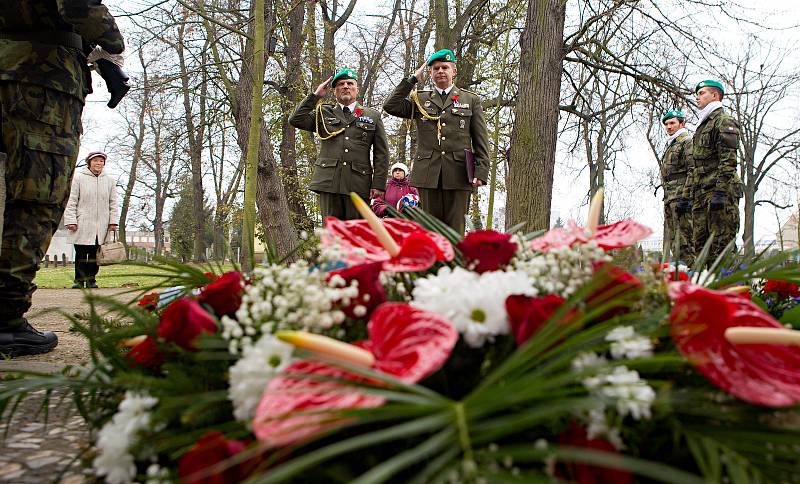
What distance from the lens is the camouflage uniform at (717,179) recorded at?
650 centimetres

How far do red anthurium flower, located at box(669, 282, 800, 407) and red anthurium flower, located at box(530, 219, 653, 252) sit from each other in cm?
23

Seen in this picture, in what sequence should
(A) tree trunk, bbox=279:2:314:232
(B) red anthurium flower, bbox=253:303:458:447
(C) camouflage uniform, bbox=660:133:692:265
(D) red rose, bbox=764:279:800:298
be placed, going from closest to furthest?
1. (B) red anthurium flower, bbox=253:303:458:447
2. (D) red rose, bbox=764:279:800:298
3. (C) camouflage uniform, bbox=660:133:692:265
4. (A) tree trunk, bbox=279:2:314:232

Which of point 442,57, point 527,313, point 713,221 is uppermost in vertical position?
point 442,57

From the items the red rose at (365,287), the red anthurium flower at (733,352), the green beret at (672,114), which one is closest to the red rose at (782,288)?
the red anthurium flower at (733,352)

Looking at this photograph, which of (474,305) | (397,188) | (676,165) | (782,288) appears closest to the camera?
(474,305)

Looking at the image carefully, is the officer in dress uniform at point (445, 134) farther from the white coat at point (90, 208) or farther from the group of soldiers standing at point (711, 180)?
the white coat at point (90, 208)

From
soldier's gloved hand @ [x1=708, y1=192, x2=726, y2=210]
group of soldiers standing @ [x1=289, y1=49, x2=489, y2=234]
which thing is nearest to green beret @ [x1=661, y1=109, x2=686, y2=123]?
soldier's gloved hand @ [x1=708, y1=192, x2=726, y2=210]

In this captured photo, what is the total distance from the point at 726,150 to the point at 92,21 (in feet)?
20.3

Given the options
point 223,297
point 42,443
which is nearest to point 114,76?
point 42,443

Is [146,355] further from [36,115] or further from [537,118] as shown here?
[537,118]

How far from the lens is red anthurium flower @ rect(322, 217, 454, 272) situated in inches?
38.1

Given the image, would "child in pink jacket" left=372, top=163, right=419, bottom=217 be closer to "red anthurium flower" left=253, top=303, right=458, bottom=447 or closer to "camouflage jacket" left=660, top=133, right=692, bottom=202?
"camouflage jacket" left=660, top=133, right=692, bottom=202

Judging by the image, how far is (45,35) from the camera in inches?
112

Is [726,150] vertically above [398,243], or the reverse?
[726,150]
